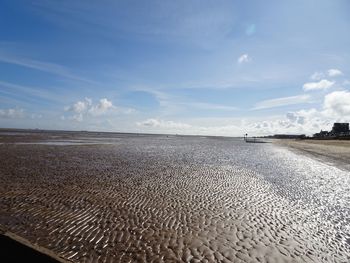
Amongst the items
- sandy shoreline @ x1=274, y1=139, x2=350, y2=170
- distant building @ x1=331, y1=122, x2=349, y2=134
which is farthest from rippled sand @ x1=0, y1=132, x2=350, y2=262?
distant building @ x1=331, y1=122, x2=349, y2=134

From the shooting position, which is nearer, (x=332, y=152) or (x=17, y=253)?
(x=17, y=253)

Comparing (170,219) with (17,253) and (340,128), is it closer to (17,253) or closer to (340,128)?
(17,253)

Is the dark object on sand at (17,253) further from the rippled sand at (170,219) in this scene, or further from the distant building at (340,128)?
the distant building at (340,128)

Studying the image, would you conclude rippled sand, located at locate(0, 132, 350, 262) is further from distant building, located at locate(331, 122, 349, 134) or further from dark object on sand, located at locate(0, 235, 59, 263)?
distant building, located at locate(331, 122, 349, 134)

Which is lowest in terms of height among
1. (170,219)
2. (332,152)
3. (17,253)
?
(170,219)

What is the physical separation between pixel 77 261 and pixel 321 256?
6.30 m

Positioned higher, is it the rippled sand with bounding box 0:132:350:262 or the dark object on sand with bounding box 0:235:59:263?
the dark object on sand with bounding box 0:235:59:263

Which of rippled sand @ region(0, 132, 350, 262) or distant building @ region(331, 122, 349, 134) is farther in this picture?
distant building @ region(331, 122, 349, 134)

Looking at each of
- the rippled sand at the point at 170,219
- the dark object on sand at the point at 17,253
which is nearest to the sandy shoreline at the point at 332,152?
the rippled sand at the point at 170,219

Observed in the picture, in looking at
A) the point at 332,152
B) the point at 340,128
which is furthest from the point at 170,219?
the point at 340,128

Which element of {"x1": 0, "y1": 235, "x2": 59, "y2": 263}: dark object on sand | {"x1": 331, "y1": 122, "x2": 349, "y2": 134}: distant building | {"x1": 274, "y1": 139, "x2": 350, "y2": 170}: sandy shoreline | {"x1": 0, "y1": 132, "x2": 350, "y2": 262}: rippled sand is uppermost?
{"x1": 331, "y1": 122, "x2": 349, "y2": 134}: distant building

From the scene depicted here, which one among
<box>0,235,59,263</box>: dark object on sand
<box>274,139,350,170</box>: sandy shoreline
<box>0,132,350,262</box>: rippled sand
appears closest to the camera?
<box>0,235,59,263</box>: dark object on sand

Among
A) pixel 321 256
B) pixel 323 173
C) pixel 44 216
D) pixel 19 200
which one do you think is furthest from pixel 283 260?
pixel 323 173

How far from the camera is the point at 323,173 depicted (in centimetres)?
2305
